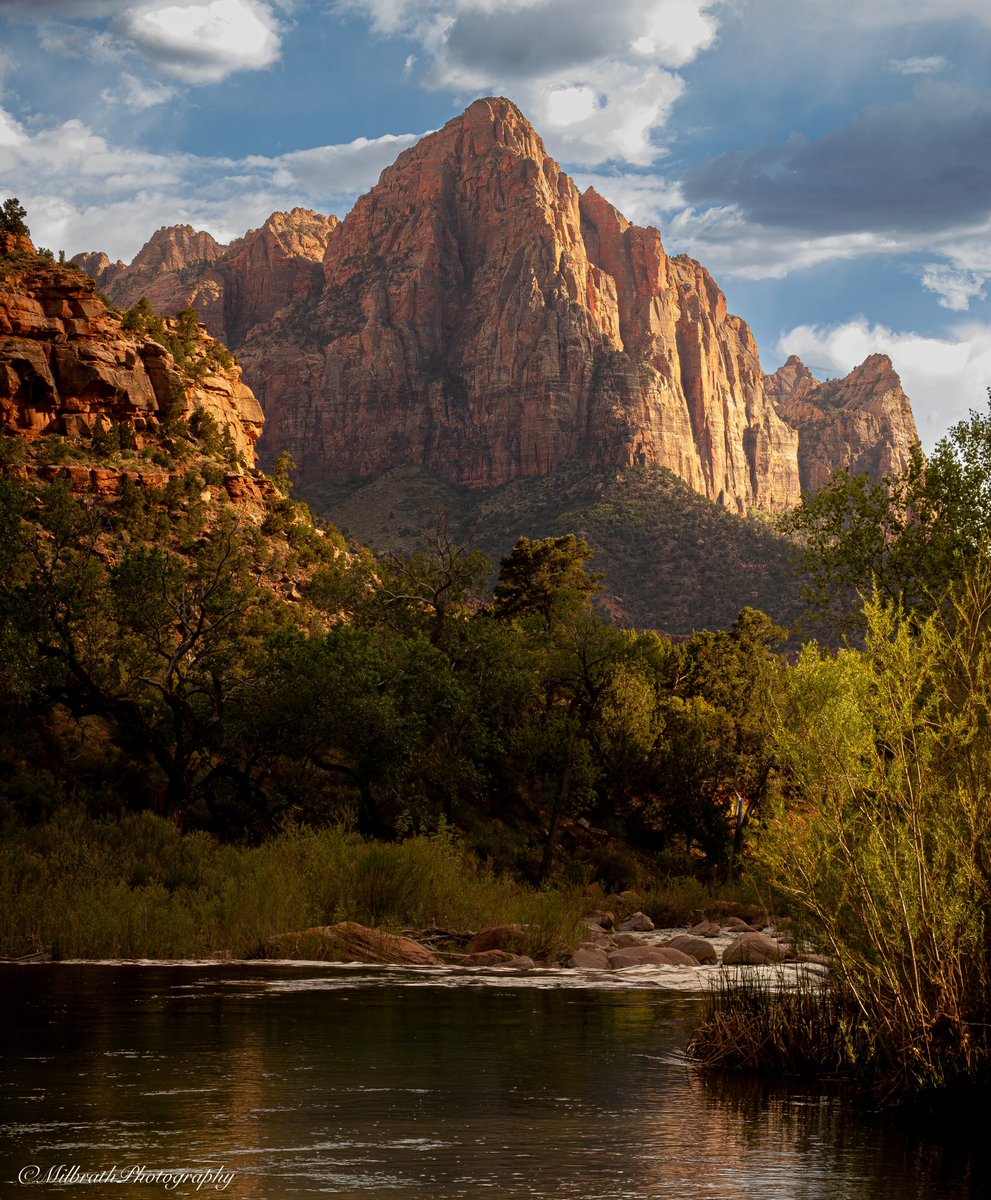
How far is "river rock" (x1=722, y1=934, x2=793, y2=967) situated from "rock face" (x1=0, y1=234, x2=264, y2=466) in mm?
45393

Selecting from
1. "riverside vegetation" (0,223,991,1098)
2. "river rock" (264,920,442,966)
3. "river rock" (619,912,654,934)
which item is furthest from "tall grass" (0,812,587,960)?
"river rock" (619,912,654,934)

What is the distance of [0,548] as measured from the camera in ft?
115

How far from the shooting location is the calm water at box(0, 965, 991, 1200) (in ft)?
31.7

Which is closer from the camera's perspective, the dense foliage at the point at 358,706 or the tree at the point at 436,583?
the dense foliage at the point at 358,706

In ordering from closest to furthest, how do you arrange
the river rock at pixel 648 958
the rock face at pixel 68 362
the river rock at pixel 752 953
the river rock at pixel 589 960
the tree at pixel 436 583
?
1. the river rock at pixel 752 953
2. the river rock at pixel 589 960
3. the river rock at pixel 648 958
4. the tree at pixel 436 583
5. the rock face at pixel 68 362

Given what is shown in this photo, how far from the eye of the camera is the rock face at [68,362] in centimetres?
6131

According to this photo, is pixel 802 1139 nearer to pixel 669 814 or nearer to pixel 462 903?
pixel 462 903

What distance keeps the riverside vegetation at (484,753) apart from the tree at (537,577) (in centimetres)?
251

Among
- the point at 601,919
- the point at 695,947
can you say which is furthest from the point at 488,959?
the point at 601,919

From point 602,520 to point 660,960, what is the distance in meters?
127

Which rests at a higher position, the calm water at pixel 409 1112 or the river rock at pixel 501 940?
the calm water at pixel 409 1112

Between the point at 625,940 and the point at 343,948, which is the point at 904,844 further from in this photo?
the point at 625,940

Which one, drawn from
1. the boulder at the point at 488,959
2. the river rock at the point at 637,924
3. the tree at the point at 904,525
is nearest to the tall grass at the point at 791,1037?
the boulder at the point at 488,959

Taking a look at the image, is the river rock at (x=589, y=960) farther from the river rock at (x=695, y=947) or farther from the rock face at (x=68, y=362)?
the rock face at (x=68, y=362)
